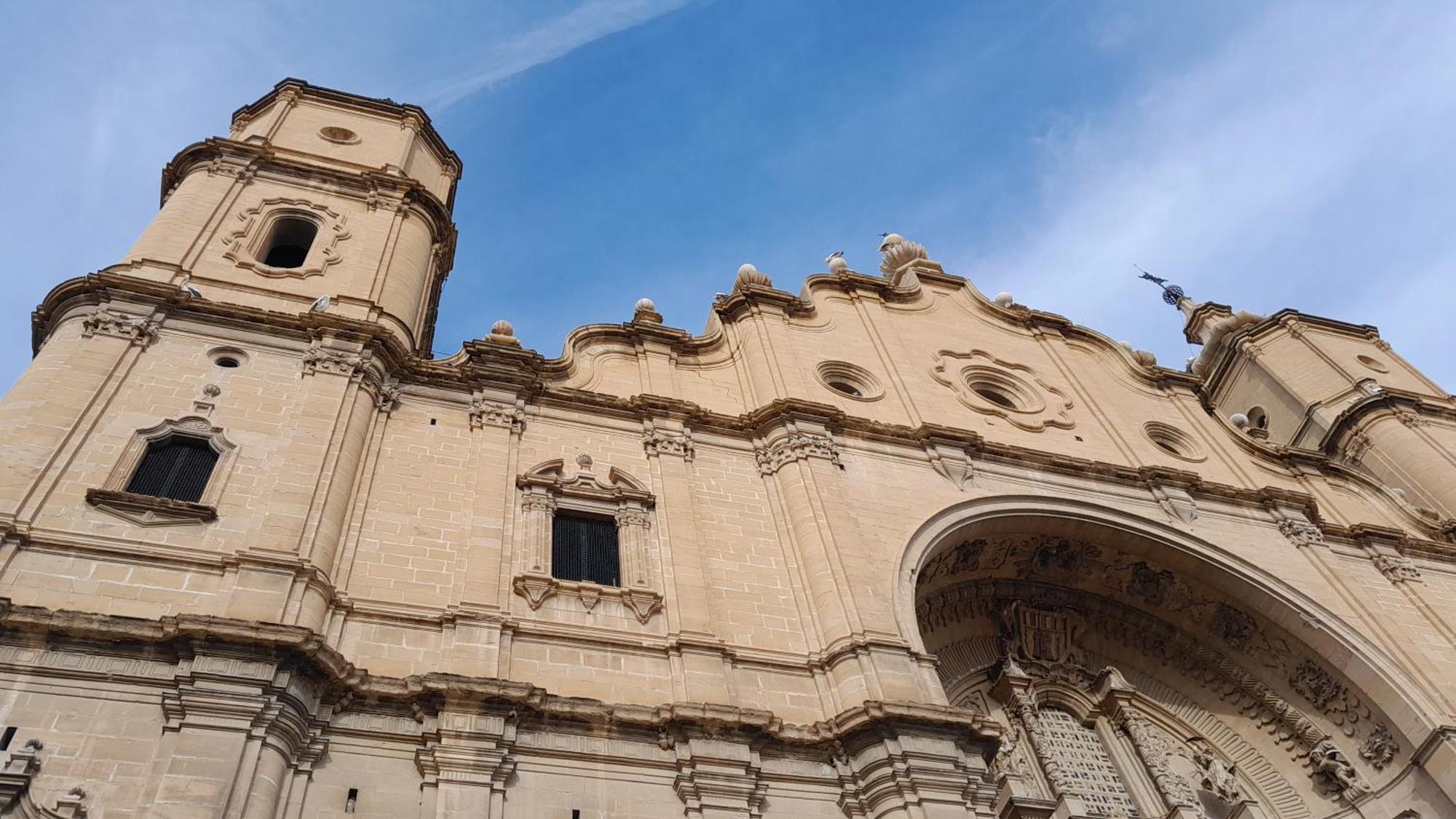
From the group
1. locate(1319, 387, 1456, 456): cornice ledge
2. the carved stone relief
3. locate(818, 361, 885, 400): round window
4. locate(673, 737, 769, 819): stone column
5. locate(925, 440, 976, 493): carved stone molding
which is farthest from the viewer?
locate(1319, 387, 1456, 456): cornice ledge

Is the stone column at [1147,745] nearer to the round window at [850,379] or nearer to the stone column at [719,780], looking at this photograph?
the round window at [850,379]

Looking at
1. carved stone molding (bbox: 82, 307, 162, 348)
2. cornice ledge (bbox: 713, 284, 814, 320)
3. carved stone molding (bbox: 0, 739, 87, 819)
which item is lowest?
carved stone molding (bbox: 0, 739, 87, 819)

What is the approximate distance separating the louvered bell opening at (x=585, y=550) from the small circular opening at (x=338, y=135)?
13.2 meters

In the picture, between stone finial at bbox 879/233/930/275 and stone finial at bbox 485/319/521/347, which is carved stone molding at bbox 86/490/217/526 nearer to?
stone finial at bbox 485/319/521/347

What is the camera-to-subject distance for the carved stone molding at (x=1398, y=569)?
2022 cm

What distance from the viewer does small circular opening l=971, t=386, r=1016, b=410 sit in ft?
74.4

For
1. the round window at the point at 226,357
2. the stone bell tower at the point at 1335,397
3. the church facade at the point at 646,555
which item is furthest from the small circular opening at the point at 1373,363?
the round window at the point at 226,357

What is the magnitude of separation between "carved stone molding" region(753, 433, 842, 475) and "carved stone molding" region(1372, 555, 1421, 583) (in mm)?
10942

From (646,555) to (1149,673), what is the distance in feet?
34.2

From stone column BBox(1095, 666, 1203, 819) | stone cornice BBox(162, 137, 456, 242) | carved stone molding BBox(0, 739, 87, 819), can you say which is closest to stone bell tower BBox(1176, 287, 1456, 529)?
stone column BBox(1095, 666, 1203, 819)

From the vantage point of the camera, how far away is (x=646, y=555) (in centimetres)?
1501

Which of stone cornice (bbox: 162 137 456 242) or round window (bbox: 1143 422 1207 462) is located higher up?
stone cornice (bbox: 162 137 456 242)

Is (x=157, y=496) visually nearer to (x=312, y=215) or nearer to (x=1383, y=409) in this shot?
(x=312, y=215)

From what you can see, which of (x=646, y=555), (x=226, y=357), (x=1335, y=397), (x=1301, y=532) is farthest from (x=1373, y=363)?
(x=226, y=357)
